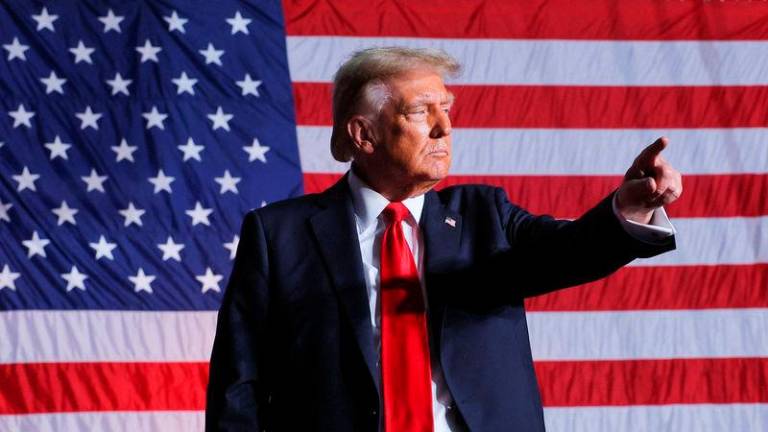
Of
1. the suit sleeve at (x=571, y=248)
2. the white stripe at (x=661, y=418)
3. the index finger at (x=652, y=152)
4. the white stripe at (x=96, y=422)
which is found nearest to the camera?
the index finger at (x=652, y=152)

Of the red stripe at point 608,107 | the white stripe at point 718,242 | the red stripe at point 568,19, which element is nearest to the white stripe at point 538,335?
the white stripe at point 718,242

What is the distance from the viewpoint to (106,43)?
320 centimetres

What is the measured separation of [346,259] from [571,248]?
0.35m

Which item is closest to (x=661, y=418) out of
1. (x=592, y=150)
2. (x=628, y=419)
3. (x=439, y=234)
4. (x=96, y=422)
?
(x=628, y=419)

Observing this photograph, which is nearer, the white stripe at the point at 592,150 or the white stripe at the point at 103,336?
the white stripe at the point at 103,336

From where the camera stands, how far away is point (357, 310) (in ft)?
5.46

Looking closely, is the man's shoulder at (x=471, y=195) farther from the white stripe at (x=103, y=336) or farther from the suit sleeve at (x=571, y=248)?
the white stripe at (x=103, y=336)

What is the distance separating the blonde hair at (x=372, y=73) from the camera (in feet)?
5.90

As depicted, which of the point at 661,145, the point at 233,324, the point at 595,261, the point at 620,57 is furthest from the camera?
the point at 620,57

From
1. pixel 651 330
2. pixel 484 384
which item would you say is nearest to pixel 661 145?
pixel 484 384

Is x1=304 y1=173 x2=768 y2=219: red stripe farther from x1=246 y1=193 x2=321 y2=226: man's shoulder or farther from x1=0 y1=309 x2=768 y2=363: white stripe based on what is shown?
x1=246 y1=193 x2=321 y2=226: man's shoulder

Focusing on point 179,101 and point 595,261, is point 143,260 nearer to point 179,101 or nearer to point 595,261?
point 179,101

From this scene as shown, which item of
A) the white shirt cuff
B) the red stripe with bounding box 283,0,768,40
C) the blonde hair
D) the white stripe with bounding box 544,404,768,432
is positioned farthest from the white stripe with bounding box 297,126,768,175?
the white shirt cuff

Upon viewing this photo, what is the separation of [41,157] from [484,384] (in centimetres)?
190
